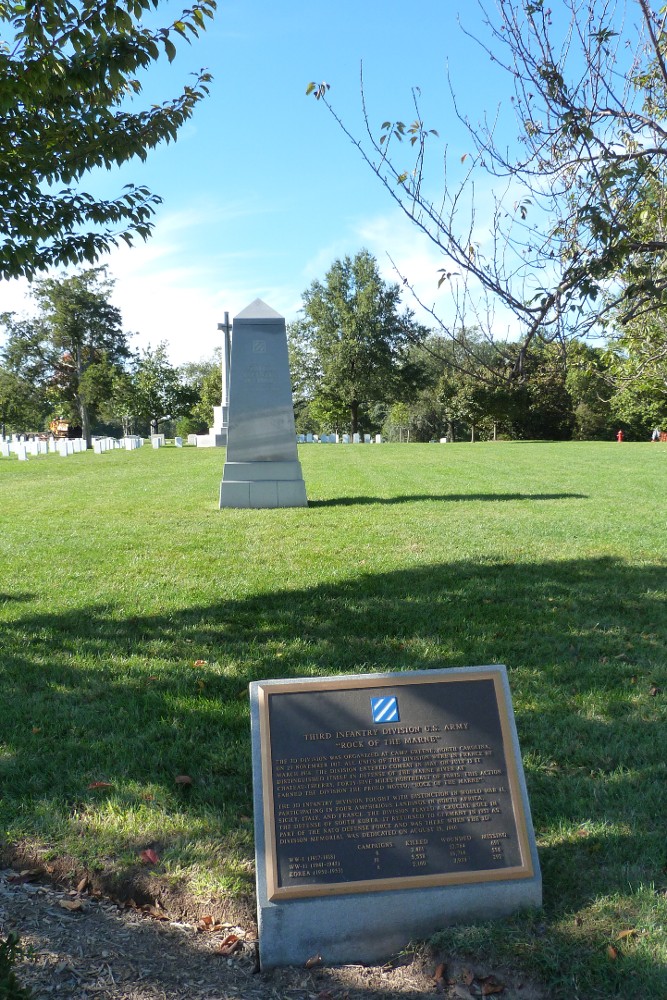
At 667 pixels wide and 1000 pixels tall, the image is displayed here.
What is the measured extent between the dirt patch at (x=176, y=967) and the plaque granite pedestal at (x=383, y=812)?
0.10 meters

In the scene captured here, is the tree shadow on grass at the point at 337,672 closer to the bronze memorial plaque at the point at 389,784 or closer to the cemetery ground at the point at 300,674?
the cemetery ground at the point at 300,674

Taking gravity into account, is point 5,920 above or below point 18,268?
below

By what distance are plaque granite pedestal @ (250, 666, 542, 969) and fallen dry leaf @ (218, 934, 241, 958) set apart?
157 millimetres

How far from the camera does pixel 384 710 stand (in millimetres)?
3080

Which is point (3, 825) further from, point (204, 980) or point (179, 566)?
point (179, 566)

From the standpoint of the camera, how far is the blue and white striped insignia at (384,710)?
307 cm

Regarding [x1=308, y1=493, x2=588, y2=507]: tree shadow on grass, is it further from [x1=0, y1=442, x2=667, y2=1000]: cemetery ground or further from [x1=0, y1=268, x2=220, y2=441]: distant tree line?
[x1=0, y1=268, x2=220, y2=441]: distant tree line

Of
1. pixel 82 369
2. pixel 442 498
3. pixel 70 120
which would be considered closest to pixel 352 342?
pixel 82 369

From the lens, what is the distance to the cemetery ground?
2.93 metres

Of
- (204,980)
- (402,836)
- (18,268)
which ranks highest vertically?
(18,268)

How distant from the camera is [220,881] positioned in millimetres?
3221

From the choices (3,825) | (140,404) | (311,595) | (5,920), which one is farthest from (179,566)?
(140,404)

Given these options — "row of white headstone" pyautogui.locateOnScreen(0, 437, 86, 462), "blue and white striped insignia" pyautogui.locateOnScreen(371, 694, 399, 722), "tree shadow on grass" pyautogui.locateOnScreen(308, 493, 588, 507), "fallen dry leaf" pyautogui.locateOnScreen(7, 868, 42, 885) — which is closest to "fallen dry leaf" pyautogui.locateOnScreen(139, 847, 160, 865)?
"fallen dry leaf" pyautogui.locateOnScreen(7, 868, 42, 885)

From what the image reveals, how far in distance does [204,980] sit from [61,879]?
86 centimetres
